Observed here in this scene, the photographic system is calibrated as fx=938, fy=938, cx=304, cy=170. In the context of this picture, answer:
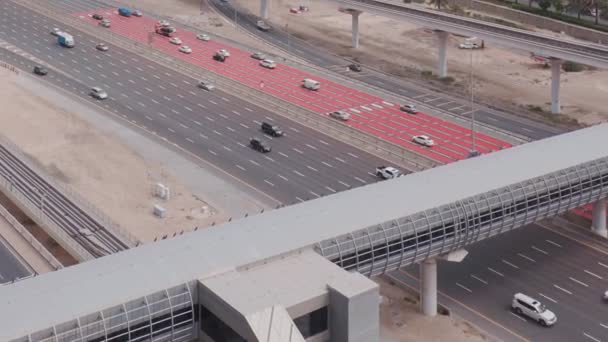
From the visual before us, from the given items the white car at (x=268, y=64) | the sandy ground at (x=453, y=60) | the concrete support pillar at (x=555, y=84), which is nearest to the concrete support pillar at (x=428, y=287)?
the sandy ground at (x=453, y=60)

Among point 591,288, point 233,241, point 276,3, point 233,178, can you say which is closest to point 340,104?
point 233,178

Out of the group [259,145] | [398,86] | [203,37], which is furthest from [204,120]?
[203,37]

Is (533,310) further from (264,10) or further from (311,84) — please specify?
(264,10)

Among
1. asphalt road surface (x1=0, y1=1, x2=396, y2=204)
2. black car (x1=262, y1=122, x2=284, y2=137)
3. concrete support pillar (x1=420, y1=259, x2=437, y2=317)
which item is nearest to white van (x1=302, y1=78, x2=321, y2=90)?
asphalt road surface (x1=0, y1=1, x2=396, y2=204)

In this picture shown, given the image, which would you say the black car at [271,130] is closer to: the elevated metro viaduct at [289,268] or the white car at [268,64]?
the white car at [268,64]

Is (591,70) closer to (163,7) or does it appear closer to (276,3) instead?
Answer: (276,3)

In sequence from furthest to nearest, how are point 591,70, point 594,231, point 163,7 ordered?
point 163,7, point 591,70, point 594,231

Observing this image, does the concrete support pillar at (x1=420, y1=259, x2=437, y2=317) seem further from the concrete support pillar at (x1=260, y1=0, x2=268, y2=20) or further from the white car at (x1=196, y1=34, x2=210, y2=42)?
the concrete support pillar at (x1=260, y1=0, x2=268, y2=20)

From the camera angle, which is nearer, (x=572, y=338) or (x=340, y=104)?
(x=572, y=338)
